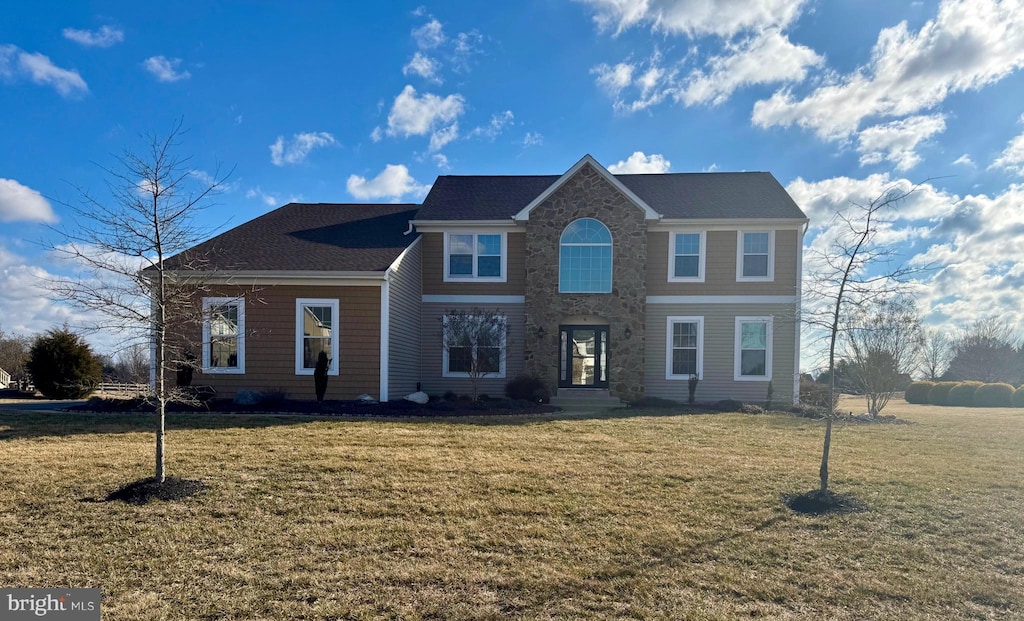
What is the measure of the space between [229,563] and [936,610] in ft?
17.8

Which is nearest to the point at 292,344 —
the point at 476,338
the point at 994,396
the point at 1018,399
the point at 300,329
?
the point at 300,329

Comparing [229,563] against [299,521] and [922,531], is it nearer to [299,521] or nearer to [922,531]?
[299,521]

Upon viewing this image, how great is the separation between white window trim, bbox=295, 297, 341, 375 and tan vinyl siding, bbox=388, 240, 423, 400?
1.31 m

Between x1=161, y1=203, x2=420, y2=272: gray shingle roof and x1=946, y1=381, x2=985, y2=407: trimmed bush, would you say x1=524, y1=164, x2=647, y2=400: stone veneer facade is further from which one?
x1=946, y1=381, x2=985, y2=407: trimmed bush

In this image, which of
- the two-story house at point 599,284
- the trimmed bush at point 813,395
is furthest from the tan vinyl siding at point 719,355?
the trimmed bush at point 813,395

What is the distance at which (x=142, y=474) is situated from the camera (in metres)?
6.87

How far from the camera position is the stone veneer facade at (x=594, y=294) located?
15.4m

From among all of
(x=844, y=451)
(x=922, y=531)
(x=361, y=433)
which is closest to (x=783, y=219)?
(x=844, y=451)

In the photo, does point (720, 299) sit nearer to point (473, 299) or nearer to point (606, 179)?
point (606, 179)

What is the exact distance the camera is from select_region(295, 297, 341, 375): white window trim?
533 inches

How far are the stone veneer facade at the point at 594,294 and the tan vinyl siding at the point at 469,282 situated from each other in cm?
42

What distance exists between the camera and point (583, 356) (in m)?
16.0

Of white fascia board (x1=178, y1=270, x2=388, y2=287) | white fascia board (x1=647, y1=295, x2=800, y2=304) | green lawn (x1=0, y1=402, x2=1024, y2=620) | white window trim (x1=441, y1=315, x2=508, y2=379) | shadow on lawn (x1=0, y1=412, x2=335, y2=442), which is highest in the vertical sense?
→ white fascia board (x1=178, y1=270, x2=388, y2=287)

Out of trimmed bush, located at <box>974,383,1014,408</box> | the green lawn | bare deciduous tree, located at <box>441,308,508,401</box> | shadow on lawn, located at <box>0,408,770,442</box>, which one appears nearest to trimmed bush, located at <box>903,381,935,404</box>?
trimmed bush, located at <box>974,383,1014,408</box>
